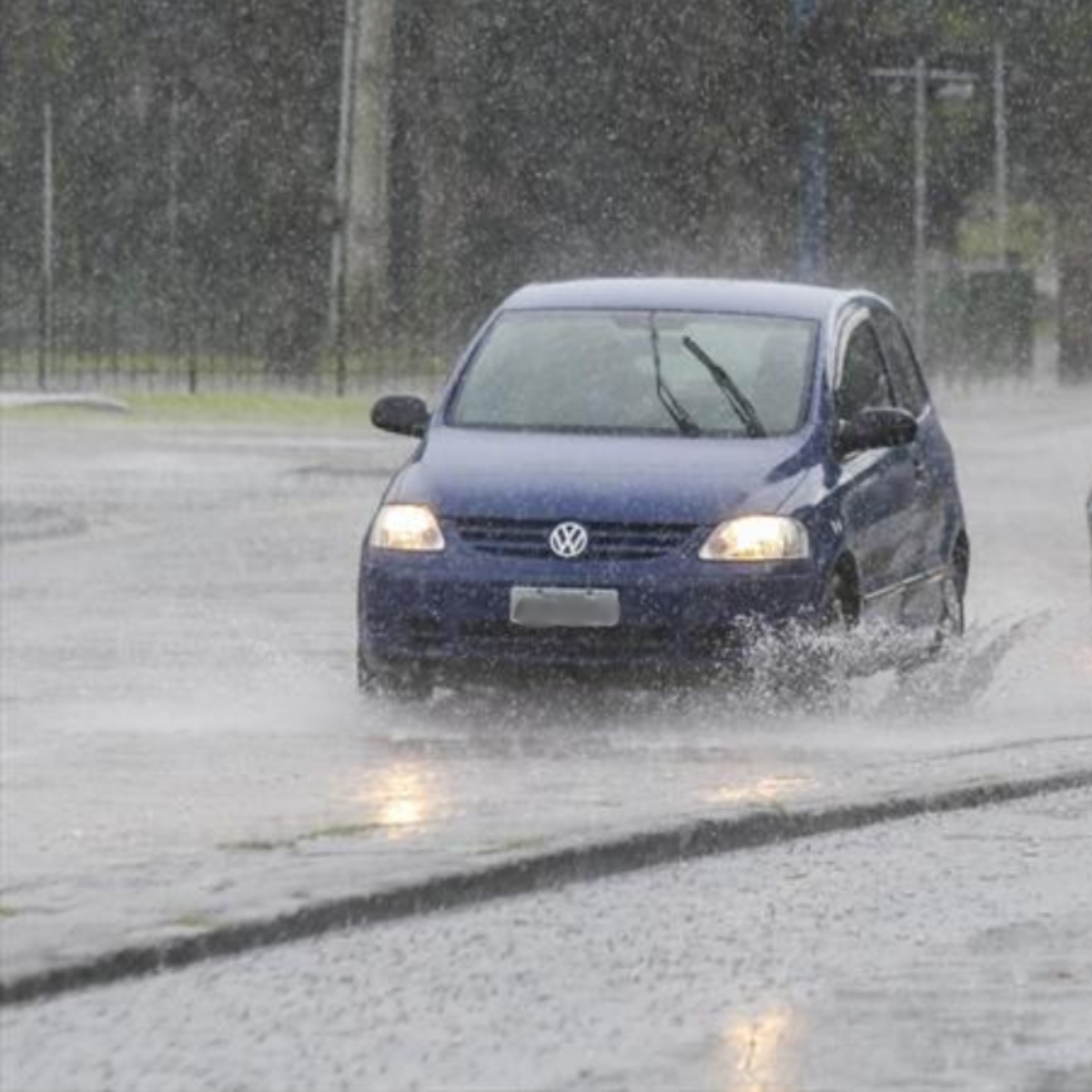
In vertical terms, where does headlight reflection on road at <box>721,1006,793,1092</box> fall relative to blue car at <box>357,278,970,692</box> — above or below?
→ below

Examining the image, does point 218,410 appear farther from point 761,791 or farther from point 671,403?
point 761,791

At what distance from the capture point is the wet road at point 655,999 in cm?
780

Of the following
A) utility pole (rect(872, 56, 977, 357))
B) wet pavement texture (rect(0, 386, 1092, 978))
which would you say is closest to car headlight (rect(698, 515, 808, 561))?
wet pavement texture (rect(0, 386, 1092, 978))

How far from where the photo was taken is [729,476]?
48.5 ft

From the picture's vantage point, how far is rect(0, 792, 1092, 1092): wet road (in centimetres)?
780

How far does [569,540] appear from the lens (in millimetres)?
14469

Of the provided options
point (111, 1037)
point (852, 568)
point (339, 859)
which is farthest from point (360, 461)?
point (111, 1037)

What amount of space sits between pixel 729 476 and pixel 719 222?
1914 inches

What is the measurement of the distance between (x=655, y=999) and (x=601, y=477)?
620 cm

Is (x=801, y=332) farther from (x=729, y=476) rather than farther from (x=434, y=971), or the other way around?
(x=434, y=971)

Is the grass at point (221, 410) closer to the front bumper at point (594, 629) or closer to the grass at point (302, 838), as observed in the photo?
the front bumper at point (594, 629)

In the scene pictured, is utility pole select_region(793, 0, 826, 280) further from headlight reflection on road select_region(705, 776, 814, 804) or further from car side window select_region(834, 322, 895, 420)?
headlight reflection on road select_region(705, 776, 814, 804)

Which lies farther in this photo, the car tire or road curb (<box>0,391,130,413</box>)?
road curb (<box>0,391,130,413</box>)

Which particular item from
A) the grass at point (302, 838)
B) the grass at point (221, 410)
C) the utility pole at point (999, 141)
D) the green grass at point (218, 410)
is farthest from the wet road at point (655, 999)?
the utility pole at point (999, 141)
